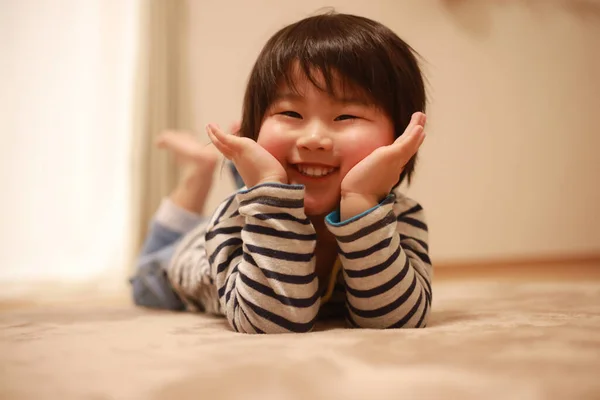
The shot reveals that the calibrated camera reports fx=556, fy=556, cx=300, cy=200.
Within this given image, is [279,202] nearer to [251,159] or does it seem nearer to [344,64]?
[251,159]

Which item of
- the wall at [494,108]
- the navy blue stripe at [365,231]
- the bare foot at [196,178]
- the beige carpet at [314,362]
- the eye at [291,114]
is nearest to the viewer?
the beige carpet at [314,362]

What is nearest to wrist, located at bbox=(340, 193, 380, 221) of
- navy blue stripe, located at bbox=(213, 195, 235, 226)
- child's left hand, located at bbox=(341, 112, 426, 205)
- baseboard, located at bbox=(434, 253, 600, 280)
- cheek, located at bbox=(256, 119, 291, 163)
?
child's left hand, located at bbox=(341, 112, 426, 205)

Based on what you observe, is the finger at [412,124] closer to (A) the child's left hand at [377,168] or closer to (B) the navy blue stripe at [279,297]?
(A) the child's left hand at [377,168]

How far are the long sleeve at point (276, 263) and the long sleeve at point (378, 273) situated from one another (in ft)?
0.16

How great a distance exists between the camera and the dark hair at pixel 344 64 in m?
0.80

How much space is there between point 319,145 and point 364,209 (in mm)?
111

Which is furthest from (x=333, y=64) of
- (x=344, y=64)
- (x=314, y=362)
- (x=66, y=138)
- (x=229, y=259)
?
(x=66, y=138)

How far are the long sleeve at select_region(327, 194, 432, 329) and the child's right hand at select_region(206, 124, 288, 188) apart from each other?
3.9 inches

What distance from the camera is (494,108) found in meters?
2.56

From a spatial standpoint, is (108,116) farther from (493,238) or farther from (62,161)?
(493,238)

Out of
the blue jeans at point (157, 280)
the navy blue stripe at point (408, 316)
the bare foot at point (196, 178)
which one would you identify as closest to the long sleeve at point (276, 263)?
the navy blue stripe at point (408, 316)

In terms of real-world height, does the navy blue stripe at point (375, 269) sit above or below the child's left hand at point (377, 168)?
below

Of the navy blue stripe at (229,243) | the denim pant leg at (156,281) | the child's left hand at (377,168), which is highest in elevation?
the child's left hand at (377,168)

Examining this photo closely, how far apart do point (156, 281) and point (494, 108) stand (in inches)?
74.3
